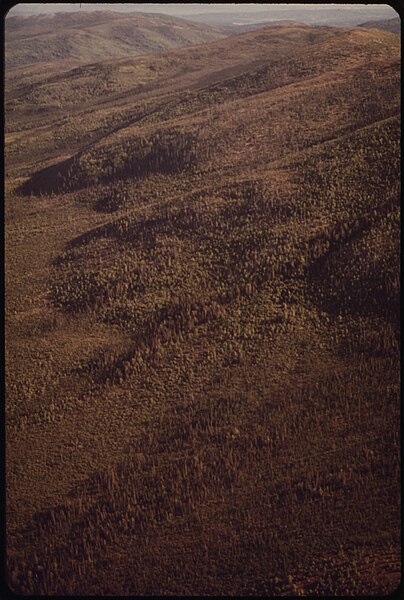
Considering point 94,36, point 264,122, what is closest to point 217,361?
point 264,122

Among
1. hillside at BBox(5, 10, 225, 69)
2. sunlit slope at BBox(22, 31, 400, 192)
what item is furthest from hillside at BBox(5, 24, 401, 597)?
hillside at BBox(5, 10, 225, 69)

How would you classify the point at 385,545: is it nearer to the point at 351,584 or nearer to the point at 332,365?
the point at 351,584

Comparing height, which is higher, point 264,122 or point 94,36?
point 94,36

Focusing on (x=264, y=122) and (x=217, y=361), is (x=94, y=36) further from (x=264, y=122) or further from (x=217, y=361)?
(x=217, y=361)

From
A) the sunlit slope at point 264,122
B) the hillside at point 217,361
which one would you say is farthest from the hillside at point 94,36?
the hillside at point 217,361

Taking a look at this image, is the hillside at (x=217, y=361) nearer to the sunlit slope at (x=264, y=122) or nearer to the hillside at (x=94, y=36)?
the sunlit slope at (x=264, y=122)
